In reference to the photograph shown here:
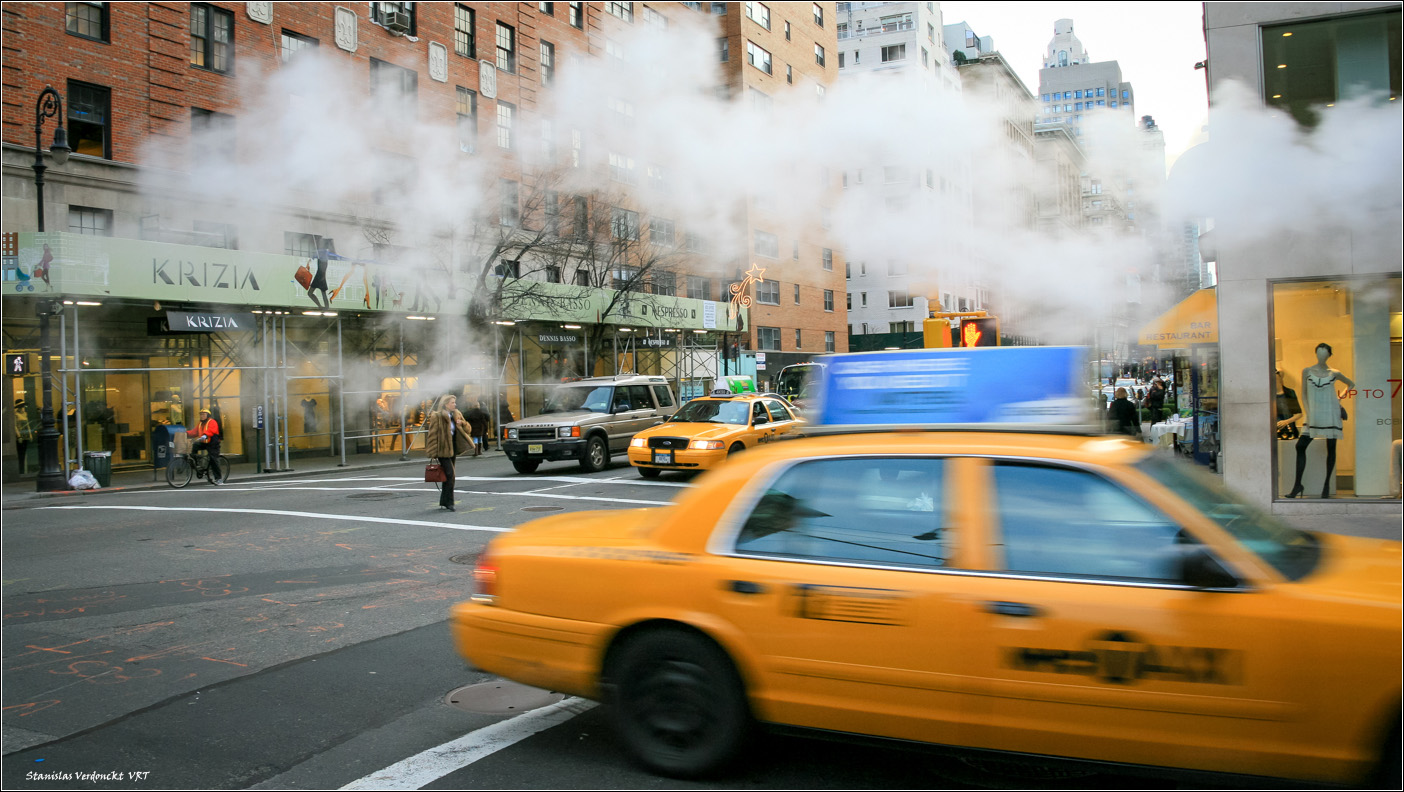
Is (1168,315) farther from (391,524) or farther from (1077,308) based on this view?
(391,524)

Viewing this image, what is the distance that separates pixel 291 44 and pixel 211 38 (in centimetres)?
185

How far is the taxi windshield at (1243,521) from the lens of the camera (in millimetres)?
3066

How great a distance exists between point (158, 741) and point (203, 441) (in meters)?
14.8

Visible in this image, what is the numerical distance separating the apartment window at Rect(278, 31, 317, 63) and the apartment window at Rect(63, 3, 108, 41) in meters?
3.82

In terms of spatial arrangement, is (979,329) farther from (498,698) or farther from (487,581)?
(487,581)

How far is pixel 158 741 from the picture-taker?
13.2 ft

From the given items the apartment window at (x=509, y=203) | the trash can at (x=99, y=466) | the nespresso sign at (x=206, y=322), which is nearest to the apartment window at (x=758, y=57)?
the apartment window at (x=509, y=203)

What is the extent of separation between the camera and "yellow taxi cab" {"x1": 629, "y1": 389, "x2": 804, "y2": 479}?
14.0m

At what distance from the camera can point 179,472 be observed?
54.2ft

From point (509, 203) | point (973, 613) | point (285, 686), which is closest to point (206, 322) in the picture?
point (509, 203)

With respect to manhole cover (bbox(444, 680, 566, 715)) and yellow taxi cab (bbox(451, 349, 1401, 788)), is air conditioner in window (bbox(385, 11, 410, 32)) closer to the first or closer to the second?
manhole cover (bbox(444, 680, 566, 715))

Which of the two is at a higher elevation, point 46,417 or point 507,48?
point 507,48

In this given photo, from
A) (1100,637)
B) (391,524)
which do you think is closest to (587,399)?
(391,524)

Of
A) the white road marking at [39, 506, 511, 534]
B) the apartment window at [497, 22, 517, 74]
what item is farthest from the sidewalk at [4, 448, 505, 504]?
the apartment window at [497, 22, 517, 74]
